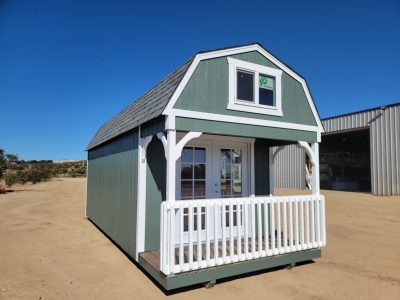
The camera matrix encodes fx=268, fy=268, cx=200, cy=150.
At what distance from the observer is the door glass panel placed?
5.91 meters

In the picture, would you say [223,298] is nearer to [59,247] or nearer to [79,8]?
[59,247]

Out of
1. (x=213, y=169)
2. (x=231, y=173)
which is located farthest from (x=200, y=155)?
(x=231, y=173)

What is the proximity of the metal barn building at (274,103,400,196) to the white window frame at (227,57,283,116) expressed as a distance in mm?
13777

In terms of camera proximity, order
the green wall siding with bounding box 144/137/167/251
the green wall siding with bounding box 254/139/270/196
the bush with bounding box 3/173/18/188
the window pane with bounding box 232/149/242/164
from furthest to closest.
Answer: the bush with bounding box 3/173/18/188 → the green wall siding with bounding box 254/139/270/196 → the window pane with bounding box 232/149/242/164 → the green wall siding with bounding box 144/137/167/251

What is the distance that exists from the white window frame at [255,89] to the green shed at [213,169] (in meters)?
0.02

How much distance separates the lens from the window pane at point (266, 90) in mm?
5121

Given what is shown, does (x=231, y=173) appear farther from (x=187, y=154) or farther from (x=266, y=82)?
(x=266, y=82)

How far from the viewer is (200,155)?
5.66m

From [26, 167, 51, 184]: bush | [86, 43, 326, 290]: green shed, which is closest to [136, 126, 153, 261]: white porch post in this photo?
[86, 43, 326, 290]: green shed

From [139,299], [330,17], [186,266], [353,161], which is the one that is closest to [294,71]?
[186,266]

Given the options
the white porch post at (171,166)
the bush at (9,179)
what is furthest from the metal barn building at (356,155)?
the bush at (9,179)

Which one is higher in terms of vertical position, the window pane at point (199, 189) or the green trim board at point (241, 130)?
the green trim board at point (241, 130)

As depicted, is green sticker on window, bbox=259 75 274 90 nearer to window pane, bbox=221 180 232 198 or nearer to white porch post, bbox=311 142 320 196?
white porch post, bbox=311 142 320 196

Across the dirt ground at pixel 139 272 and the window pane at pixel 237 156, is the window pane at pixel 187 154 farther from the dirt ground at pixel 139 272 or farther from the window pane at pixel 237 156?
the dirt ground at pixel 139 272
